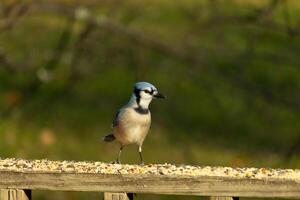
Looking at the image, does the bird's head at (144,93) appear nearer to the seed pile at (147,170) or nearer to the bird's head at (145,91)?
the bird's head at (145,91)

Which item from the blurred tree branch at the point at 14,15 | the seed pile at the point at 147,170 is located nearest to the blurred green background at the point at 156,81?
the blurred tree branch at the point at 14,15

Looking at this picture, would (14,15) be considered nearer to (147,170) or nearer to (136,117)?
(136,117)

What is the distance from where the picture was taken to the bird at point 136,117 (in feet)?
22.0

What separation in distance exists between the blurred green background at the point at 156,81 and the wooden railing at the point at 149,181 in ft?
13.7

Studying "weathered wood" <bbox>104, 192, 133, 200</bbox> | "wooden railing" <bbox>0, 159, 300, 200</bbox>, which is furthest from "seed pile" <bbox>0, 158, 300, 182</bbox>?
"weathered wood" <bbox>104, 192, 133, 200</bbox>

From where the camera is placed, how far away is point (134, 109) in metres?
6.93

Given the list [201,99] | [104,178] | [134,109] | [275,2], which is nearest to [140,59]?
[275,2]

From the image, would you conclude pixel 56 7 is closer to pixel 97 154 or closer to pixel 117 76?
pixel 97 154

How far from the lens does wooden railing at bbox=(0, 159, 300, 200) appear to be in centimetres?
446

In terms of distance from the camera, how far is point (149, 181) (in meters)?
4.60

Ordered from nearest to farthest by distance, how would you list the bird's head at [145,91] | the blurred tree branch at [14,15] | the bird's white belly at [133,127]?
the bird's head at [145,91], the bird's white belly at [133,127], the blurred tree branch at [14,15]

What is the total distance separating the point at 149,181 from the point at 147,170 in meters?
0.28

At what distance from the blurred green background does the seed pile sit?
403 centimetres

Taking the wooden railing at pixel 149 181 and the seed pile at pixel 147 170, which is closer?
the wooden railing at pixel 149 181
